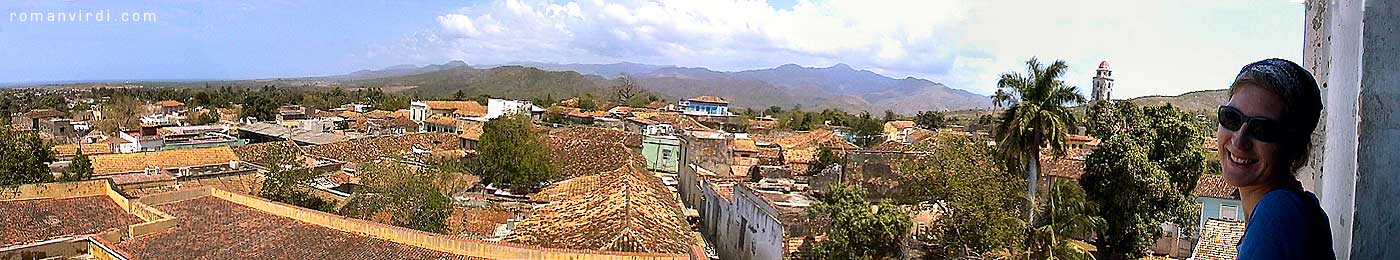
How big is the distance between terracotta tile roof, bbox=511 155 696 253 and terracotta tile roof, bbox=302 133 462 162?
17.3 metres

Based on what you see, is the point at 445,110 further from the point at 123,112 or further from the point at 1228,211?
the point at 1228,211

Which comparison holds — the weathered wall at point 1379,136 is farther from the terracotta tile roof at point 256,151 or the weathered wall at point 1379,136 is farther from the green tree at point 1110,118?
the terracotta tile roof at point 256,151

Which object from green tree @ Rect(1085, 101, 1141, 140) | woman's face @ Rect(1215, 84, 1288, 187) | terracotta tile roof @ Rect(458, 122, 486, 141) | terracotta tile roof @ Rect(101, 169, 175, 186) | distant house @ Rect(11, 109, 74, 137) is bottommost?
distant house @ Rect(11, 109, 74, 137)

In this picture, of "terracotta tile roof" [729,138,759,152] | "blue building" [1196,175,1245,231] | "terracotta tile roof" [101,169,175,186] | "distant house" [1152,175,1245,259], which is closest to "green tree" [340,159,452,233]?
"terracotta tile roof" [101,169,175,186]

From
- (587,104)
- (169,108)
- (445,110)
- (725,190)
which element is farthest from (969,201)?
(169,108)

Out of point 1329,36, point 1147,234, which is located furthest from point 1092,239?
point 1329,36

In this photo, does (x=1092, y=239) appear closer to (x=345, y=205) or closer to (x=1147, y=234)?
(x=1147, y=234)

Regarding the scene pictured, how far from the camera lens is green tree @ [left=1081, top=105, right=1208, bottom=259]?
65.8ft

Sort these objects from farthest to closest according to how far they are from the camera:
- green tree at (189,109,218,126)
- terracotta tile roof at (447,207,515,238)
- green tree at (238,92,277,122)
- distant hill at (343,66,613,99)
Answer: distant hill at (343,66,613,99)
green tree at (238,92,277,122)
green tree at (189,109,218,126)
terracotta tile roof at (447,207,515,238)

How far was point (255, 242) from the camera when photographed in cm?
1164

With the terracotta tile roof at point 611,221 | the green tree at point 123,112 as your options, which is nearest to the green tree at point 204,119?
the green tree at point 123,112

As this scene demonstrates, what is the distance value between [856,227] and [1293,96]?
15.5 metres

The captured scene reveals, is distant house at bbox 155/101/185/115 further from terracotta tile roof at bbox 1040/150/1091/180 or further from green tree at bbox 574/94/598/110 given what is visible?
terracotta tile roof at bbox 1040/150/1091/180

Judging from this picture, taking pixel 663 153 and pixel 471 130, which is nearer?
pixel 663 153
